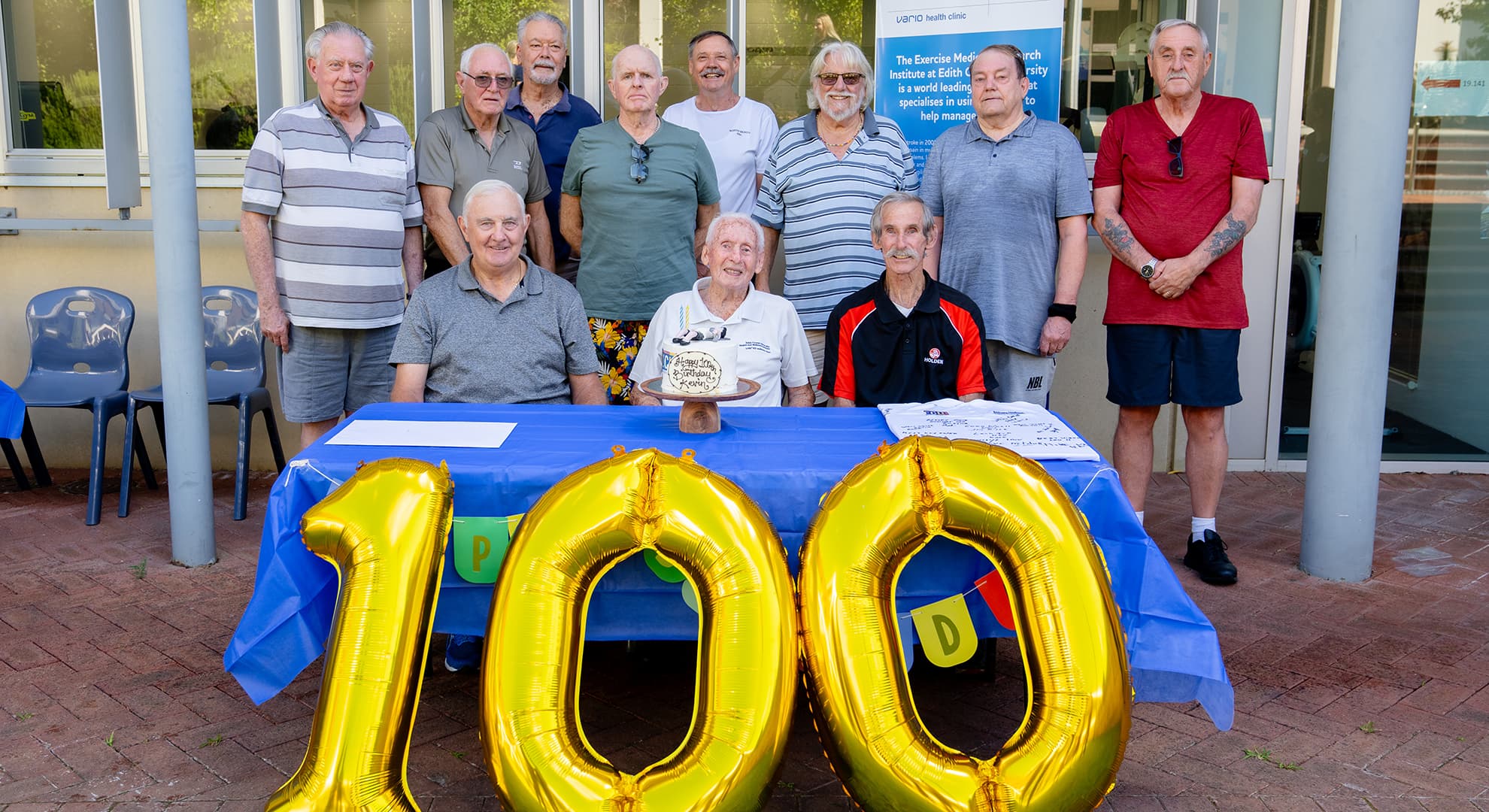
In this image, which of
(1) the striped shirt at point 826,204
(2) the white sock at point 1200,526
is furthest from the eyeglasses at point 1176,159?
(2) the white sock at point 1200,526

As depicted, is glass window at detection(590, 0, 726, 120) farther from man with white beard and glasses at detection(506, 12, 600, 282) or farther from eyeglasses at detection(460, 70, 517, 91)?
eyeglasses at detection(460, 70, 517, 91)

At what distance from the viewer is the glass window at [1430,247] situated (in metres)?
6.04

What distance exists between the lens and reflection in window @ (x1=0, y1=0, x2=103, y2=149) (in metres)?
6.29

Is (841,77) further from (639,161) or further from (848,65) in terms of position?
(639,161)

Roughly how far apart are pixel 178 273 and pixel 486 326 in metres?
1.49

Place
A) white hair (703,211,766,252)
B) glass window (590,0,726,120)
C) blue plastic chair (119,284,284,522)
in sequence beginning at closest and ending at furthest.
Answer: white hair (703,211,766,252), blue plastic chair (119,284,284,522), glass window (590,0,726,120)

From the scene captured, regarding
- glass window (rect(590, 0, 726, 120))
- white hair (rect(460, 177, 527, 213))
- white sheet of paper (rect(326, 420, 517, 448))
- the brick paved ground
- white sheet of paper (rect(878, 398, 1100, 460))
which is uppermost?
glass window (rect(590, 0, 726, 120))

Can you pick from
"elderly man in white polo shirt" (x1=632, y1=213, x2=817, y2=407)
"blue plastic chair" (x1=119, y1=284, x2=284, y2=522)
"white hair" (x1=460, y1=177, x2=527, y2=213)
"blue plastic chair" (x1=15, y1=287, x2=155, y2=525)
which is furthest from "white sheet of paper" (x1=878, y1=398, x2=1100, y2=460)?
"blue plastic chair" (x1=15, y1=287, x2=155, y2=525)

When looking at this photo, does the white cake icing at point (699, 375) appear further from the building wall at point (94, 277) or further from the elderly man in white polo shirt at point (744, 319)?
the building wall at point (94, 277)

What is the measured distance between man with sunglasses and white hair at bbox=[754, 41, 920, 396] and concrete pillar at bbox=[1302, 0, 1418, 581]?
1519 mm

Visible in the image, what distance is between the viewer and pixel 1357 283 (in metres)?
4.48

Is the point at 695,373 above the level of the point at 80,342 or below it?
above

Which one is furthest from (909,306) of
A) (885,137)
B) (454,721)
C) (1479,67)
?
(1479,67)

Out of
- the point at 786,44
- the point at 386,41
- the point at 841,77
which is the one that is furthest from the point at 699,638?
the point at 386,41
